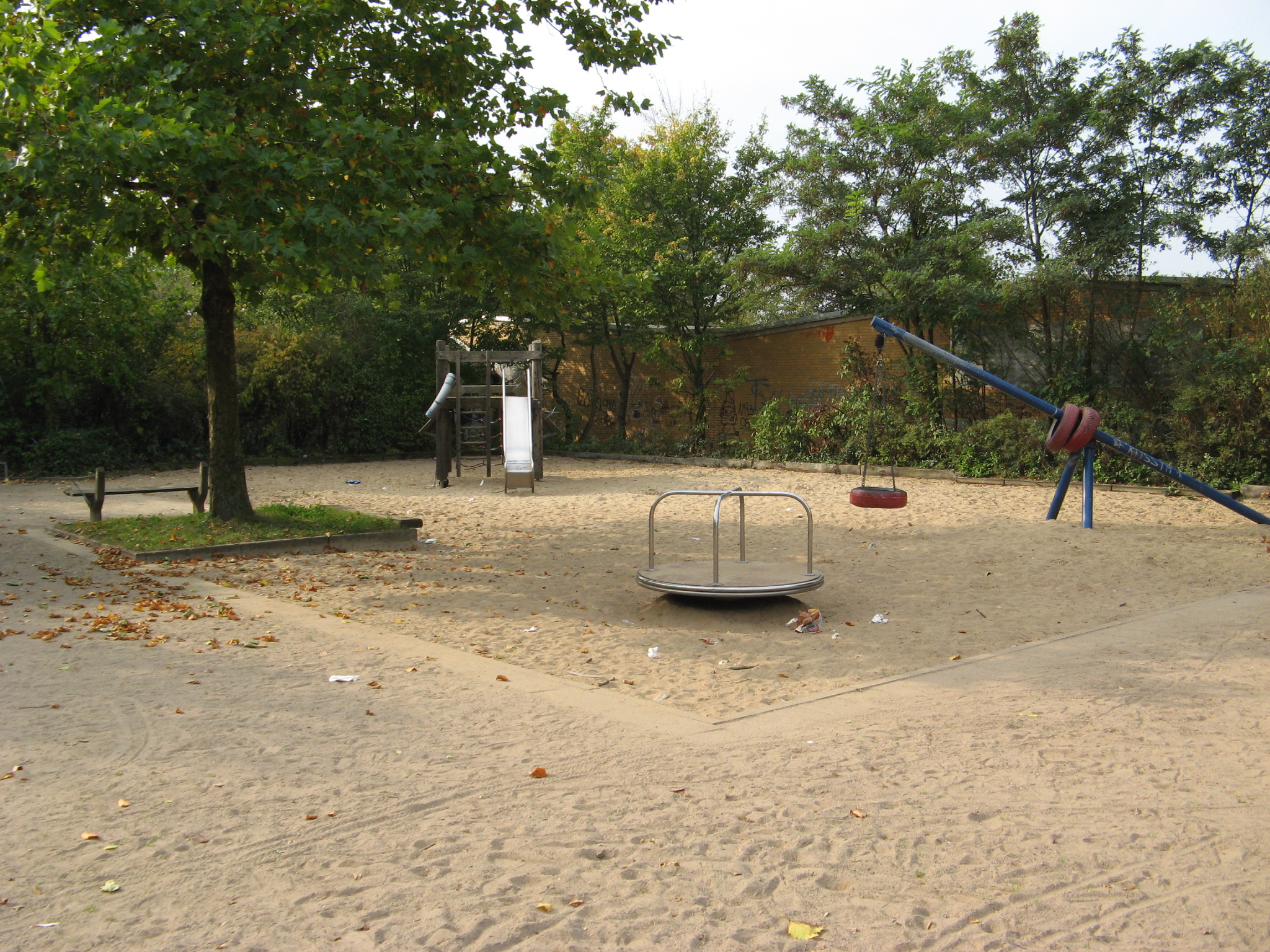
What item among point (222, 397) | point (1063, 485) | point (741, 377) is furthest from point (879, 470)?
point (222, 397)

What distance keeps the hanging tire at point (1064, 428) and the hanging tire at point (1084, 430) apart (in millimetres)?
45

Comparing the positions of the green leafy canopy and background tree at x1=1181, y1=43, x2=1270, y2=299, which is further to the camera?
background tree at x1=1181, y1=43, x2=1270, y2=299

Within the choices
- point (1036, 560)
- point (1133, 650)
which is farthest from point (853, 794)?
point (1036, 560)

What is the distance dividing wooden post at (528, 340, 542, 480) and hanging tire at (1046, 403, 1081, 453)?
9.88 m

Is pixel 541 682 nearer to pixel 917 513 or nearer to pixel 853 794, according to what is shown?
pixel 853 794

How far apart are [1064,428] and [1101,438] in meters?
0.53

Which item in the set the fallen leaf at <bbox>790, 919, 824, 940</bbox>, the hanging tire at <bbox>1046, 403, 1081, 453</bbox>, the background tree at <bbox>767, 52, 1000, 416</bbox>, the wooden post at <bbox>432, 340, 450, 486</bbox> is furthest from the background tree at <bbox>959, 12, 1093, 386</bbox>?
the fallen leaf at <bbox>790, 919, 824, 940</bbox>

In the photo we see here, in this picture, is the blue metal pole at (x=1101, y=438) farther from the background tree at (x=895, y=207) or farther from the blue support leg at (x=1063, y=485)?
the background tree at (x=895, y=207)

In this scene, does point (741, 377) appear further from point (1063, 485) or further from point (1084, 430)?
point (1084, 430)

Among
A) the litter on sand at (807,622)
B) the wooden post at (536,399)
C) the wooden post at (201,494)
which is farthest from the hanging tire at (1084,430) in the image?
the wooden post at (201,494)

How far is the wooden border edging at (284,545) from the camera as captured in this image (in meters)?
10.5

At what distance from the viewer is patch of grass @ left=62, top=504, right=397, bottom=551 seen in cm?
1099

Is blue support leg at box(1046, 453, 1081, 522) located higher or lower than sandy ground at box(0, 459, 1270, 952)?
higher

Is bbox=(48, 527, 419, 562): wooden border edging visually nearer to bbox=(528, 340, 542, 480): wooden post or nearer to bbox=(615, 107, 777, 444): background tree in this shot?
bbox=(528, 340, 542, 480): wooden post
